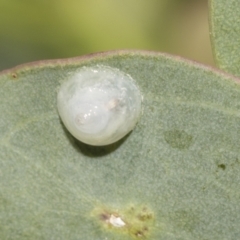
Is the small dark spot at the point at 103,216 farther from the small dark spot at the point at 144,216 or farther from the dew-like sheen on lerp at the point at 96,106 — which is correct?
the dew-like sheen on lerp at the point at 96,106

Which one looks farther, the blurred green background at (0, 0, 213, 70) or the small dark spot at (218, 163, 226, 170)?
the blurred green background at (0, 0, 213, 70)

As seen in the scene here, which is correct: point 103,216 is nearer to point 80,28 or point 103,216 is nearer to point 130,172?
point 130,172

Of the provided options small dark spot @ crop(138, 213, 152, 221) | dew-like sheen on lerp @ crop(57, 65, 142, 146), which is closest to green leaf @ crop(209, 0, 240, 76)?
dew-like sheen on lerp @ crop(57, 65, 142, 146)

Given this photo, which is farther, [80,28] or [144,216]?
[80,28]

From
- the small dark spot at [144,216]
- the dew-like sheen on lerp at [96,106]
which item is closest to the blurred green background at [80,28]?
the dew-like sheen on lerp at [96,106]

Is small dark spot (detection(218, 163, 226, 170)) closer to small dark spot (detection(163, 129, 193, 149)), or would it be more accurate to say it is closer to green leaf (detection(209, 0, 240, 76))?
small dark spot (detection(163, 129, 193, 149))

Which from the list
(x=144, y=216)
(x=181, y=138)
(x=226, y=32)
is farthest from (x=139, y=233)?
(x=226, y=32)
